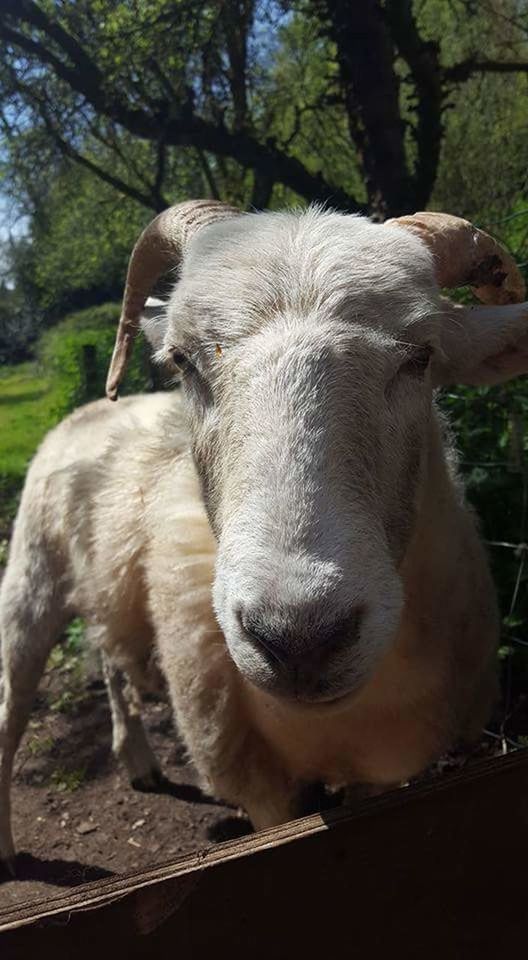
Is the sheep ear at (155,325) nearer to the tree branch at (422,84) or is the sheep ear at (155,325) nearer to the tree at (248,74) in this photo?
the tree at (248,74)

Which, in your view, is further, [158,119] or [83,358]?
[83,358]

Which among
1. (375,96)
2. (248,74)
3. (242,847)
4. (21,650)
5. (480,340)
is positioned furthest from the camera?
(248,74)

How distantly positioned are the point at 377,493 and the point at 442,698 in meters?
1.10

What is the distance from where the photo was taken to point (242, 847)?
3.75 ft

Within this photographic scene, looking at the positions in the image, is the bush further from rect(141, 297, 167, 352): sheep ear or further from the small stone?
rect(141, 297, 167, 352): sheep ear

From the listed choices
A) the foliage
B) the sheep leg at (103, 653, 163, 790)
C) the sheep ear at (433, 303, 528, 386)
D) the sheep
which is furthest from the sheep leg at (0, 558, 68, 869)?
the foliage

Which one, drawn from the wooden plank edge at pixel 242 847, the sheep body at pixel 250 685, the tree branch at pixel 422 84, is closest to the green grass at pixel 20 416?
the tree branch at pixel 422 84

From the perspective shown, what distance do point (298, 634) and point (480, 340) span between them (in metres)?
1.31

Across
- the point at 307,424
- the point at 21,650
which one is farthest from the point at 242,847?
the point at 21,650

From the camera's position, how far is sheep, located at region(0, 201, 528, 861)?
1473 mm

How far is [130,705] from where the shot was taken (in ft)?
15.0

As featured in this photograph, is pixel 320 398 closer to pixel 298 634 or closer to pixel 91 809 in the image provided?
pixel 298 634

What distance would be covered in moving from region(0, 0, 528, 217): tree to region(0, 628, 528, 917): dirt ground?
12.8 ft

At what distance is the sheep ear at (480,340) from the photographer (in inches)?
89.1
